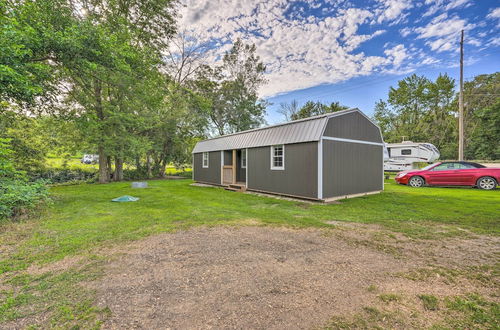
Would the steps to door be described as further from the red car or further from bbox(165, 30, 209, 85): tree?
bbox(165, 30, 209, 85): tree

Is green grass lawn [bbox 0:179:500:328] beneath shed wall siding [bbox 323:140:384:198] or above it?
beneath

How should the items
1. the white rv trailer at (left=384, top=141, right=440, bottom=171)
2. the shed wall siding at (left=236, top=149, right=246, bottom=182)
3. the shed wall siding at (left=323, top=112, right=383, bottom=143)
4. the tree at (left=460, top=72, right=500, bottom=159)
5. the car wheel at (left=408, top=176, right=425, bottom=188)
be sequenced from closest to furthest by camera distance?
the shed wall siding at (left=323, top=112, right=383, bottom=143), the car wheel at (left=408, top=176, right=425, bottom=188), the shed wall siding at (left=236, top=149, right=246, bottom=182), the white rv trailer at (left=384, top=141, right=440, bottom=171), the tree at (left=460, top=72, right=500, bottom=159)

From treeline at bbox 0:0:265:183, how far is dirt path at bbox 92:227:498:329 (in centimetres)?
472

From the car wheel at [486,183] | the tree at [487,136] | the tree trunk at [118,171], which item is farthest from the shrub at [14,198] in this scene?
the tree at [487,136]

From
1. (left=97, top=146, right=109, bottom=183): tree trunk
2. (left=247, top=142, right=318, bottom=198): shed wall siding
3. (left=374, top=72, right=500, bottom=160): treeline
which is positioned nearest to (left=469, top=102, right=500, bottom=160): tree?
(left=374, top=72, right=500, bottom=160): treeline

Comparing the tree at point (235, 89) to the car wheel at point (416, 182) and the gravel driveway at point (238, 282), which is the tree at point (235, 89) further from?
the gravel driveway at point (238, 282)

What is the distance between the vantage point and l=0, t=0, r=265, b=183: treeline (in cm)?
589

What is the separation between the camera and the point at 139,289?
2.21 m

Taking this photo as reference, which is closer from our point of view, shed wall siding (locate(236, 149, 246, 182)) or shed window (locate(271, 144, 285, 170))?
shed window (locate(271, 144, 285, 170))

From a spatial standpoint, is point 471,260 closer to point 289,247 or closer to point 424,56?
point 289,247

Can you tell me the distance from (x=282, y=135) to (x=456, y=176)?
8623 millimetres

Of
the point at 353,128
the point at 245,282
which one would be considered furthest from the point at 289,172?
the point at 245,282

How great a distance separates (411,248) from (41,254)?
221 inches

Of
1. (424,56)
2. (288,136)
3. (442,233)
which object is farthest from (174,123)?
(424,56)
